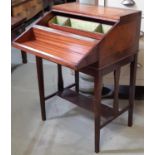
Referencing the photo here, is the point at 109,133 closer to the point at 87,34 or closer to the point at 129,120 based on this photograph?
the point at 129,120

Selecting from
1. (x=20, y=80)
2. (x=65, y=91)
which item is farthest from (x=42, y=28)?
(x=20, y=80)

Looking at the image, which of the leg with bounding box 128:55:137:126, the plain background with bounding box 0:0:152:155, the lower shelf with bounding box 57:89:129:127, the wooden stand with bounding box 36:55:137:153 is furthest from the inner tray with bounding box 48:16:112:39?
the plain background with bounding box 0:0:152:155

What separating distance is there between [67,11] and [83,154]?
3.33ft

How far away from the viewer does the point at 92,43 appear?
154 cm

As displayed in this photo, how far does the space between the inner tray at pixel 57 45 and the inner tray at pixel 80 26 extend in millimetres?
81

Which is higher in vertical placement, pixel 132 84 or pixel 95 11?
pixel 95 11

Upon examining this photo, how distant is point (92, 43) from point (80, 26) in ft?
1.09

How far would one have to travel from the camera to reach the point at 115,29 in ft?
5.18
